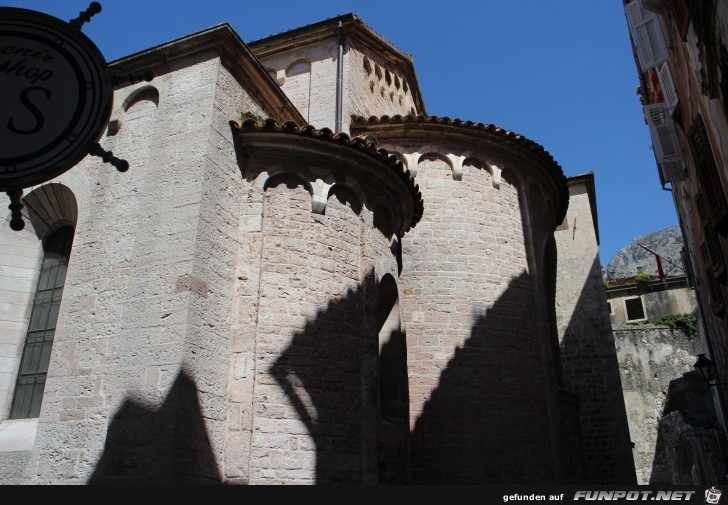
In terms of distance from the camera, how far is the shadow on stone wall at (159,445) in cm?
527

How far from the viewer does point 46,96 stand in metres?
3.08

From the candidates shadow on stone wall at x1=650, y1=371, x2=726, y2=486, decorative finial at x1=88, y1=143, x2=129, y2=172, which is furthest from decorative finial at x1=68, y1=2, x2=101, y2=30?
shadow on stone wall at x1=650, y1=371, x2=726, y2=486

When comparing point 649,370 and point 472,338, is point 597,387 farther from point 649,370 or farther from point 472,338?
point 649,370

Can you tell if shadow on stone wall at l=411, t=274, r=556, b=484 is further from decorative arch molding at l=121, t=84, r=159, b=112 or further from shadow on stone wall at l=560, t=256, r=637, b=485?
shadow on stone wall at l=560, t=256, r=637, b=485

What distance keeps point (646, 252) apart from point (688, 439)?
67.0 metres

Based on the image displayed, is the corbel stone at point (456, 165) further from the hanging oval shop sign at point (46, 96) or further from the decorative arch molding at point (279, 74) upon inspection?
the hanging oval shop sign at point (46, 96)

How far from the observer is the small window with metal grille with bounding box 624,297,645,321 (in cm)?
3522

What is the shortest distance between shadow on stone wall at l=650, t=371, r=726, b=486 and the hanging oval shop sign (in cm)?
1553

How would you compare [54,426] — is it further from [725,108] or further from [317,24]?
[317,24]

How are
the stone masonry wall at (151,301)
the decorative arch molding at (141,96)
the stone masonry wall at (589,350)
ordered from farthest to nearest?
the stone masonry wall at (589,350) → the decorative arch molding at (141,96) → the stone masonry wall at (151,301)

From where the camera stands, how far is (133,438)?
543cm

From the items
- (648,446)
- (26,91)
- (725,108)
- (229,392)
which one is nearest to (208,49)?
(229,392)

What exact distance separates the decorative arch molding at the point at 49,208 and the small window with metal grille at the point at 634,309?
1355 inches

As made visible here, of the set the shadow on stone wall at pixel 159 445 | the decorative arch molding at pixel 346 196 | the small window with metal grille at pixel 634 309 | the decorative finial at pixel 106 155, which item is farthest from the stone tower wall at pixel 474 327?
the small window with metal grille at pixel 634 309
